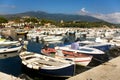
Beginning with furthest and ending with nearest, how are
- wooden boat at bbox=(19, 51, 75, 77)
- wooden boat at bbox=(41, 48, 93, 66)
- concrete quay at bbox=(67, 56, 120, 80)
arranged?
wooden boat at bbox=(41, 48, 93, 66) < wooden boat at bbox=(19, 51, 75, 77) < concrete quay at bbox=(67, 56, 120, 80)

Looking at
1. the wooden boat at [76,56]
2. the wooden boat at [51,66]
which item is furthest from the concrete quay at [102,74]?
the wooden boat at [76,56]

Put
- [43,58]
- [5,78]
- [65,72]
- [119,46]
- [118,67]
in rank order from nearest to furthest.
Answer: [5,78], [118,67], [65,72], [43,58], [119,46]

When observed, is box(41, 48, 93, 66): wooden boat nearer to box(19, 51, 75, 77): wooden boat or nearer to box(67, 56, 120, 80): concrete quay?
box(19, 51, 75, 77): wooden boat

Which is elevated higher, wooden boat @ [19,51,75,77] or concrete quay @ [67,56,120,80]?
concrete quay @ [67,56,120,80]

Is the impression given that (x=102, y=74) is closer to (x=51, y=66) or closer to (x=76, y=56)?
(x=51, y=66)

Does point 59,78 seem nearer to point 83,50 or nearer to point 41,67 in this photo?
point 41,67

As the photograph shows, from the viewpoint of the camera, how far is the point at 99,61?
2858 centimetres

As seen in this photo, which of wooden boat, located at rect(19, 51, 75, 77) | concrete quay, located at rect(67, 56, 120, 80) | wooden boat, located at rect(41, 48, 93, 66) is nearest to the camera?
concrete quay, located at rect(67, 56, 120, 80)

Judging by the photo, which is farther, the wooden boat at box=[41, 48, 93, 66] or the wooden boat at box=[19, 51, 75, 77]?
the wooden boat at box=[41, 48, 93, 66]

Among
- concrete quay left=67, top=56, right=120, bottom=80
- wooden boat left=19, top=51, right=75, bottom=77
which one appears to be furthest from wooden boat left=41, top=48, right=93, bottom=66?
concrete quay left=67, top=56, right=120, bottom=80

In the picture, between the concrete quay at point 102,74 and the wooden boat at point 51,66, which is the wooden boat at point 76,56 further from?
the concrete quay at point 102,74

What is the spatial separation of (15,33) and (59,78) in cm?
5988

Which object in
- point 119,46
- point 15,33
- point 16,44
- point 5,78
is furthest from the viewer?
point 15,33

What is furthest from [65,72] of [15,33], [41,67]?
[15,33]
